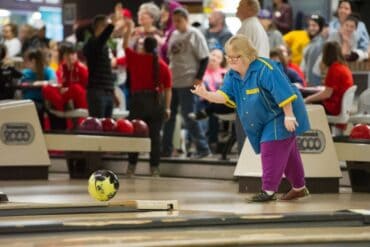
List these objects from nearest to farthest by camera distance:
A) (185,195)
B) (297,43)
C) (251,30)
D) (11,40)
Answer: (185,195), (251,30), (297,43), (11,40)

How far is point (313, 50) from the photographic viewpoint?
50.6 ft

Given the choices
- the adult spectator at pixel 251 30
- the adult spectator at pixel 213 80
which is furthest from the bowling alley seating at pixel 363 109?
the adult spectator at pixel 213 80

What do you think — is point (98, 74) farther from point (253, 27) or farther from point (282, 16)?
point (282, 16)

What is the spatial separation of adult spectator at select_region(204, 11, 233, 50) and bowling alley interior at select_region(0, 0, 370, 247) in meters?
0.03

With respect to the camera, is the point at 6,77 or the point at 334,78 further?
the point at 6,77

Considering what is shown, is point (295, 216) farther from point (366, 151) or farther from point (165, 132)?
point (165, 132)

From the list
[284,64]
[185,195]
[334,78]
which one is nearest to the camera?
[185,195]

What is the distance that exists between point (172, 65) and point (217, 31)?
208 cm

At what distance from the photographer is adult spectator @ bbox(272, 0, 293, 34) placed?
17.9m

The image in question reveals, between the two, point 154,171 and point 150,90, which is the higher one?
point 150,90

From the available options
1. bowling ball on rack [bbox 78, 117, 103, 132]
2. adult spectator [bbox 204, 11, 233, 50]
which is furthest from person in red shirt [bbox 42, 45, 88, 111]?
bowling ball on rack [bbox 78, 117, 103, 132]

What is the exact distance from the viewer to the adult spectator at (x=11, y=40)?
63.7 ft

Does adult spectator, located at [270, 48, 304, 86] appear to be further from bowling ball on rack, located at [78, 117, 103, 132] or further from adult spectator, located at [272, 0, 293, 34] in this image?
adult spectator, located at [272, 0, 293, 34]

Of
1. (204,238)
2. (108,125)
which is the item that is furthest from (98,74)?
(204,238)
